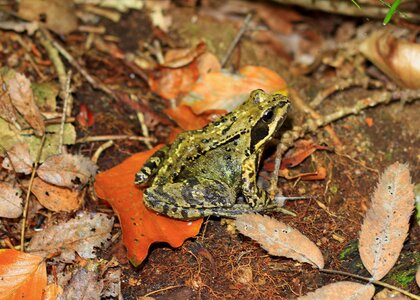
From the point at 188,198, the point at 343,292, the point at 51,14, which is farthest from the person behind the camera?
Result: the point at 51,14

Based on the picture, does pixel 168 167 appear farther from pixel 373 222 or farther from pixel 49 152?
pixel 373 222

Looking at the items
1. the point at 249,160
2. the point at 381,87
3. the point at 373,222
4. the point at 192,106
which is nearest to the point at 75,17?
the point at 192,106

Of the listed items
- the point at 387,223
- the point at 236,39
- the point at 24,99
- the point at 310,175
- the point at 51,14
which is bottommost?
the point at 310,175

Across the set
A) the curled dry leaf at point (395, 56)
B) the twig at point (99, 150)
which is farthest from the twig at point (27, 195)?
the curled dry leaf at point (395, 56)

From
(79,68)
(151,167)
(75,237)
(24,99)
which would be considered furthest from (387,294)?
(79,68)

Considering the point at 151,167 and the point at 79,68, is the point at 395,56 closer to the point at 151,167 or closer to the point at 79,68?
the point at 151,167

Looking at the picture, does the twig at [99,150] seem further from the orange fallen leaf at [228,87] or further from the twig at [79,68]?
the orange fallen leaf at [228,87]

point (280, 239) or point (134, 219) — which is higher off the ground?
point (280, 239)
